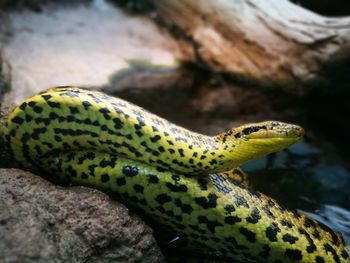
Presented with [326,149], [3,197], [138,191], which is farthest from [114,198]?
[326,149]

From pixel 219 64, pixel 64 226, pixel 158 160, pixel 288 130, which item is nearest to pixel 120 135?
pixel 158 160

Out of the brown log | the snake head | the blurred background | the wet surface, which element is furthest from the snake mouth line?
the brown log

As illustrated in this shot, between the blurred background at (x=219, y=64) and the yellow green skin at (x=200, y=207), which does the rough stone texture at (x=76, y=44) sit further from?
the yellow green skin at (x=200, y=207)

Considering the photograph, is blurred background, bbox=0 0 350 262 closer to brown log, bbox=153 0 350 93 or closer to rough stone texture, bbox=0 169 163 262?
brown log, bbox=153 0 350 93

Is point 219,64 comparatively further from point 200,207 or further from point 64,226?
point 64,226

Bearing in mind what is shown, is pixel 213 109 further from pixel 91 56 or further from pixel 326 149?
pixel 91 56

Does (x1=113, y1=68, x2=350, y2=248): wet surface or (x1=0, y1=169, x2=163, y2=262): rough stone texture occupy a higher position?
(x1=113, y1=68, x2=350, y2=248): wet surface
